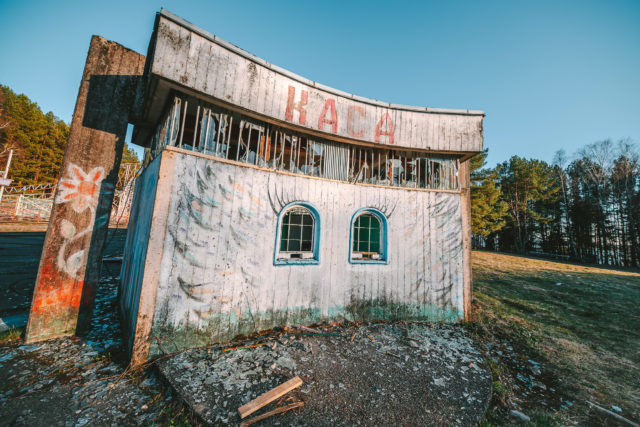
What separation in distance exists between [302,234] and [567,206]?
111 ft

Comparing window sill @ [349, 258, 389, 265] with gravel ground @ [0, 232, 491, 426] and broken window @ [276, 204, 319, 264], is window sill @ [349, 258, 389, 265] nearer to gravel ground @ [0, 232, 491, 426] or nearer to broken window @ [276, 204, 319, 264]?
broken window @ [276, 204, 319, 264]

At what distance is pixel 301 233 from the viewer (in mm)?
5121

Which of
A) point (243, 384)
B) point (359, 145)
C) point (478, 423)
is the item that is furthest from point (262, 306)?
point (359, 145)

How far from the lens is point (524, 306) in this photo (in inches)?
299

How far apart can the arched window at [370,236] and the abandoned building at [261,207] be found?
0.04 meters

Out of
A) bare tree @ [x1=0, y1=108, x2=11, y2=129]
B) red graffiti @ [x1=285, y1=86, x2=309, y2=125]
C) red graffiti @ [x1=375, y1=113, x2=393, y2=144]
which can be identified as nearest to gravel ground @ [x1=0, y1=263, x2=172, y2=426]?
red graffiti @ [x1=285, y1=86, x2=309, y2=125]

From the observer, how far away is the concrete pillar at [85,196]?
4.05 metres

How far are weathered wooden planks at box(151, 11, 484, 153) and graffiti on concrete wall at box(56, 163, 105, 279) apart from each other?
266cm

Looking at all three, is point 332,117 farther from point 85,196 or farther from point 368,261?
point 85,196

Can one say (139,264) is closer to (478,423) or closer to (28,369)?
(28,369)

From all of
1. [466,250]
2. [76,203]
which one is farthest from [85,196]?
[466,250]

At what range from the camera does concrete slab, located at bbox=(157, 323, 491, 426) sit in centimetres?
274

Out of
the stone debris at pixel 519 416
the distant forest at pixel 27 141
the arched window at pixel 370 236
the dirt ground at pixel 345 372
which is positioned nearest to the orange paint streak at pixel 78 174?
the dirt ground at pixel 345 372

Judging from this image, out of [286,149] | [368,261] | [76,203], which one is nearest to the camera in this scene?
[76,203]
